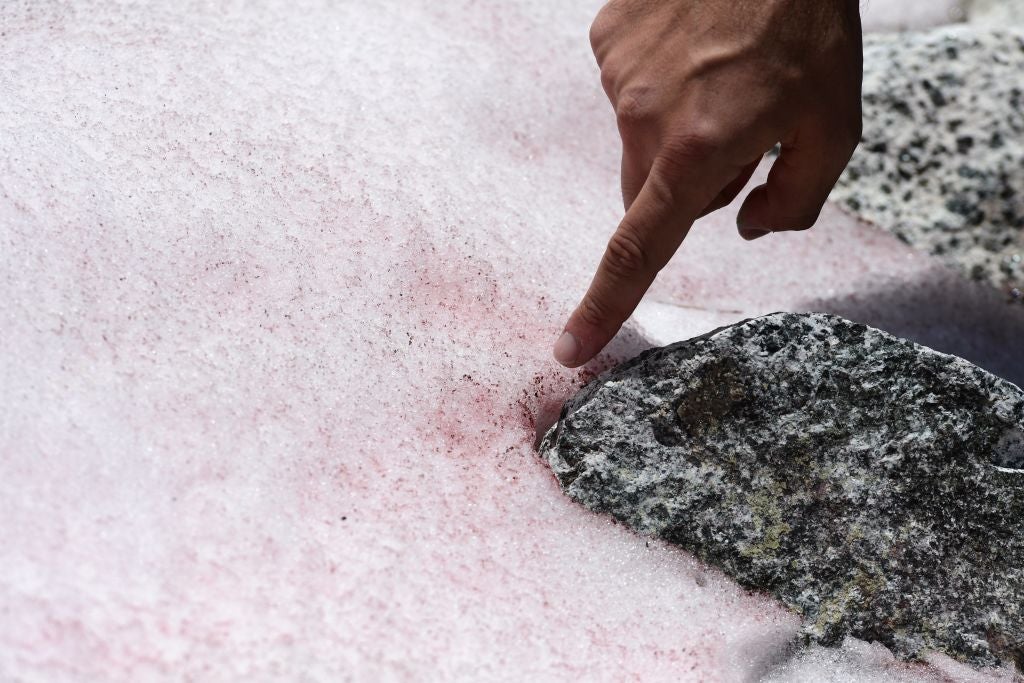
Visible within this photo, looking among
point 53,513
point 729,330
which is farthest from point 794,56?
point 53,513

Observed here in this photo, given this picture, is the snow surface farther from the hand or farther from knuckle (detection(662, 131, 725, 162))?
knuckle (detection(662, 131, 725, 162))

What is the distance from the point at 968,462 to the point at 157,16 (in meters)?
1.55

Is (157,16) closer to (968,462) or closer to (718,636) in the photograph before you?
(718,636)

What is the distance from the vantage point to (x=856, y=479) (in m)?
1.20

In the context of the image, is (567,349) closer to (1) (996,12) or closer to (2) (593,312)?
(2) (593,312)

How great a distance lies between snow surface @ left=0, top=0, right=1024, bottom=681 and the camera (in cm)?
105

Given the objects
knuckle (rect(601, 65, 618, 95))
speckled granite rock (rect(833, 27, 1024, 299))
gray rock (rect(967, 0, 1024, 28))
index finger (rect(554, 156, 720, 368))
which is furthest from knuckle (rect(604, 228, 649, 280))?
gray rock (rect(967, 0, 1024, 28))

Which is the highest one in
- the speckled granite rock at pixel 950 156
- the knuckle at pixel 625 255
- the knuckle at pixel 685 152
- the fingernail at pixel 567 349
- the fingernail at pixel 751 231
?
the knuckle at pixel 685 152

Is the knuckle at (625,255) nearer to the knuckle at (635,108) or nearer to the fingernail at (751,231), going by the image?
the knuckle at (635,108)

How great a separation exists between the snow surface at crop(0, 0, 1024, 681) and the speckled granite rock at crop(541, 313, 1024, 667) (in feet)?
0.20

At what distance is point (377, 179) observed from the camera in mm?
1533

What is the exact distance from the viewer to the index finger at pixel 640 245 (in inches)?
47.4

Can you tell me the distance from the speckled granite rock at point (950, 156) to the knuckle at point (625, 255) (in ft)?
3.19

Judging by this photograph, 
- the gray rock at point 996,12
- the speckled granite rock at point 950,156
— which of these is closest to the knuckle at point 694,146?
the speckled granite rock at point 950,156
